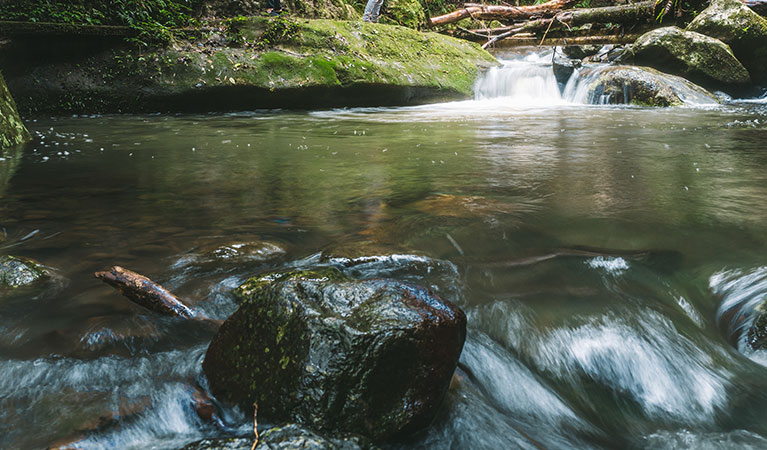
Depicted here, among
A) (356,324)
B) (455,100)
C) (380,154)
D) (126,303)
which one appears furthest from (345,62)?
(356,324)

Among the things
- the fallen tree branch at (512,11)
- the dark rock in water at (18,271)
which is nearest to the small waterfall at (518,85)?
the fallen tree branch at (512,11)

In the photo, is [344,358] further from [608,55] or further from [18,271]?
[608,55]

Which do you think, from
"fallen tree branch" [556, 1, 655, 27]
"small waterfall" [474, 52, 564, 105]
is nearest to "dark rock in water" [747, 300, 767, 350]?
"small waterfall" [474, 52, 564, 105]

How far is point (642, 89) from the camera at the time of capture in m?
11.8

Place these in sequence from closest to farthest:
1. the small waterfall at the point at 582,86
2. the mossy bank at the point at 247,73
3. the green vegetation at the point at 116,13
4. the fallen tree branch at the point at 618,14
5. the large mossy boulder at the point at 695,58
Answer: the green vegetation at the point at 116,13
the mossy bank at the point at 247,73
the small waterfall at the point at 582,86
the large mossy boulder at the point at 695,58
the fallen tree branch at the point at 618,14

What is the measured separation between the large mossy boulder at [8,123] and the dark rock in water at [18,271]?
15.2 ft

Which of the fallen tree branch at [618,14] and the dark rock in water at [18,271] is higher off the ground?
the fallen tree branch at [618,14]

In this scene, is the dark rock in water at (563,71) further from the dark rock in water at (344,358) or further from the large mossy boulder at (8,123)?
the dark rock in water at (344,358)

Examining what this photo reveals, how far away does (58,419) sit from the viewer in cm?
158

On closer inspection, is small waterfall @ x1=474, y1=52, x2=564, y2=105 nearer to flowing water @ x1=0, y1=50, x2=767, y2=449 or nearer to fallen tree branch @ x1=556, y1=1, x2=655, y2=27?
fallen tree branch @ x1=556, y1=1, x2=655, y2=27

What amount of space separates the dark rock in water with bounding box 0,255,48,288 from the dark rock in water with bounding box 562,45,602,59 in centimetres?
1808

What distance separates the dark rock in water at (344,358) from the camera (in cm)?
148

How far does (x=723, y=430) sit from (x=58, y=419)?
239 centimetres

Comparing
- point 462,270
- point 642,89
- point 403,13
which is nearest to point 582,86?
point 642,89
